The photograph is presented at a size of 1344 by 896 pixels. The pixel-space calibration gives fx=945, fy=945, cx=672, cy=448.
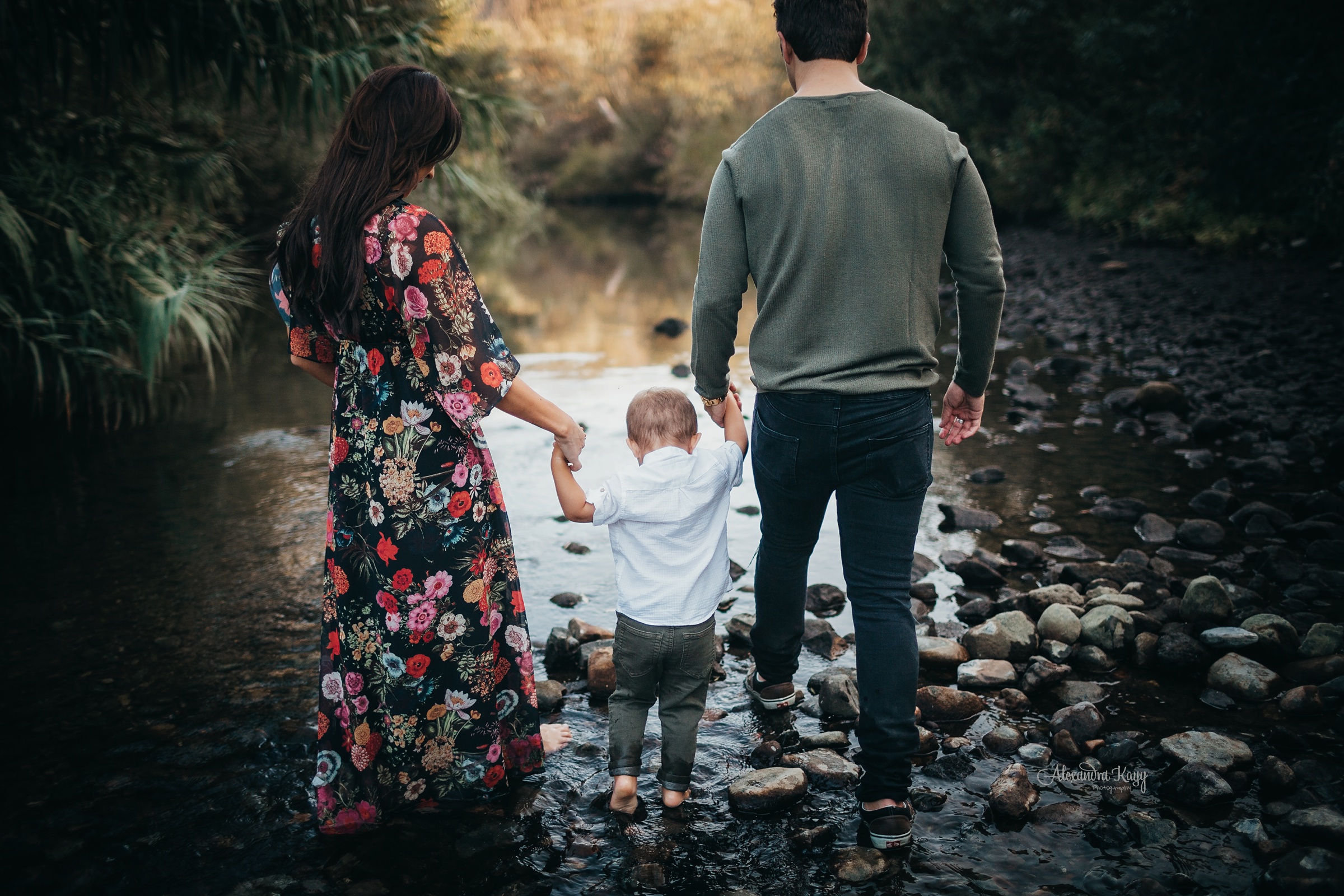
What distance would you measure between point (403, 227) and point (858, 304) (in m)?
1.19

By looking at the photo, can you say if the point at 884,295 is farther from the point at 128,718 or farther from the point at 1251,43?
the point at 1251,43

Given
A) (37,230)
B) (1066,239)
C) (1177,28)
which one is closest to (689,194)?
(1066,239)

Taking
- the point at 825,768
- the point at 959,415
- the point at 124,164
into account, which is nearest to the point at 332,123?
the point at 124,164

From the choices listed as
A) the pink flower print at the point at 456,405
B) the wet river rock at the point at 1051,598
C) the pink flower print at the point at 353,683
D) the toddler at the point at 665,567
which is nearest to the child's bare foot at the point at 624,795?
the toddler at the point at 665,567

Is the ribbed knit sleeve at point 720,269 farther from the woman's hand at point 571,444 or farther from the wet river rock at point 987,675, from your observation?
the wet river rock at point 987,675

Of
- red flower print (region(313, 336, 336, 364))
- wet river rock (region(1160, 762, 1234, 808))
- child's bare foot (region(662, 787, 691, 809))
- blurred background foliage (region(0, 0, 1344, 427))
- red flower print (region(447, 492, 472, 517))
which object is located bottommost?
child's bare foot (region(662, 787, 691, 809))

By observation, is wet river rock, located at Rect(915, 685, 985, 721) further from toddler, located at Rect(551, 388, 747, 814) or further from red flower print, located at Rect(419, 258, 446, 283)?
red flower print, located at Rect(419, 258, 446, 283)

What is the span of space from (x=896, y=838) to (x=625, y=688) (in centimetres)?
84

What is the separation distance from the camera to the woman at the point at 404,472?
7.97ft

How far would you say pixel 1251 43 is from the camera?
39.3 feet

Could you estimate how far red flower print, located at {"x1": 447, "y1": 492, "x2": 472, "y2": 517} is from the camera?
263 centimetres

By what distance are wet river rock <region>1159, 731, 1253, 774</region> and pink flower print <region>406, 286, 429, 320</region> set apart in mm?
2510

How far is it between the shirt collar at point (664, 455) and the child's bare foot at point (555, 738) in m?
1.04

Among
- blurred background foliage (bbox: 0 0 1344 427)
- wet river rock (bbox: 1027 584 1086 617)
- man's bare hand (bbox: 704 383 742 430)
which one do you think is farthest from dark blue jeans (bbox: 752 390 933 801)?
blurred background foliage (bbox: 0 0 1344 427)
